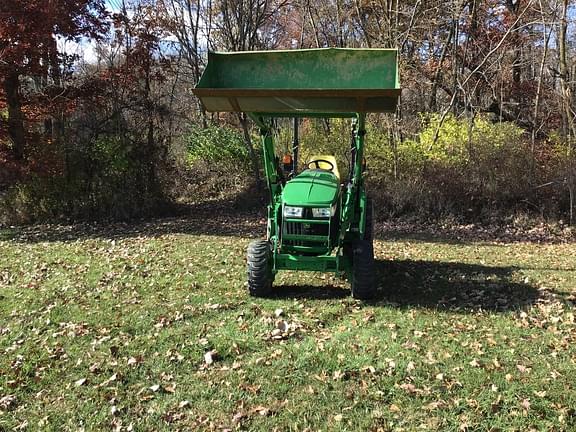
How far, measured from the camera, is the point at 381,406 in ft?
13.2

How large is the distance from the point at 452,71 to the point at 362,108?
1020 cm

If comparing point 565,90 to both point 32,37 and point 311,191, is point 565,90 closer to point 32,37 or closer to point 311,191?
point 311,191

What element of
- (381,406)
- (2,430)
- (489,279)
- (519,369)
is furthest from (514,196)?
(2,430)

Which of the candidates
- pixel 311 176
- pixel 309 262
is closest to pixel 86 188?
pixel 311 176

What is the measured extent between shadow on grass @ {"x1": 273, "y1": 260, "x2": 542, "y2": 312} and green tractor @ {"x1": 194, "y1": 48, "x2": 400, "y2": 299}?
43 centimetres

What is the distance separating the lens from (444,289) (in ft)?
22.6

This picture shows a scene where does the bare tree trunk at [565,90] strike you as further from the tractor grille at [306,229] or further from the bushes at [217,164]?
the tractor grille at [306,229]

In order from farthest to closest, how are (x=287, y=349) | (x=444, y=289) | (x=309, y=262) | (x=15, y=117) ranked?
1. (x=15, y=117)
2. (x=444, y=289)
3. (x=309, y=262)
4. (x=287, y=349)

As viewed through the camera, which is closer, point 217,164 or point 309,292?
point 309,292

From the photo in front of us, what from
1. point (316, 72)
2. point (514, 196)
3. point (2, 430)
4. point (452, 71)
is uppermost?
point (452, 71)

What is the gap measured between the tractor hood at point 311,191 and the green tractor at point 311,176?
0.04ft

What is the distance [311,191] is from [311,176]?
0.50m

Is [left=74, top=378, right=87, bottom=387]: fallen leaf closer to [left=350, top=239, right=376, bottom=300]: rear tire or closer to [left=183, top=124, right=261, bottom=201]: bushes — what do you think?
[left=350, top=239, right=376, bottom=300]: rear tire

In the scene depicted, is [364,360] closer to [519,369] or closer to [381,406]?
[381,406]
